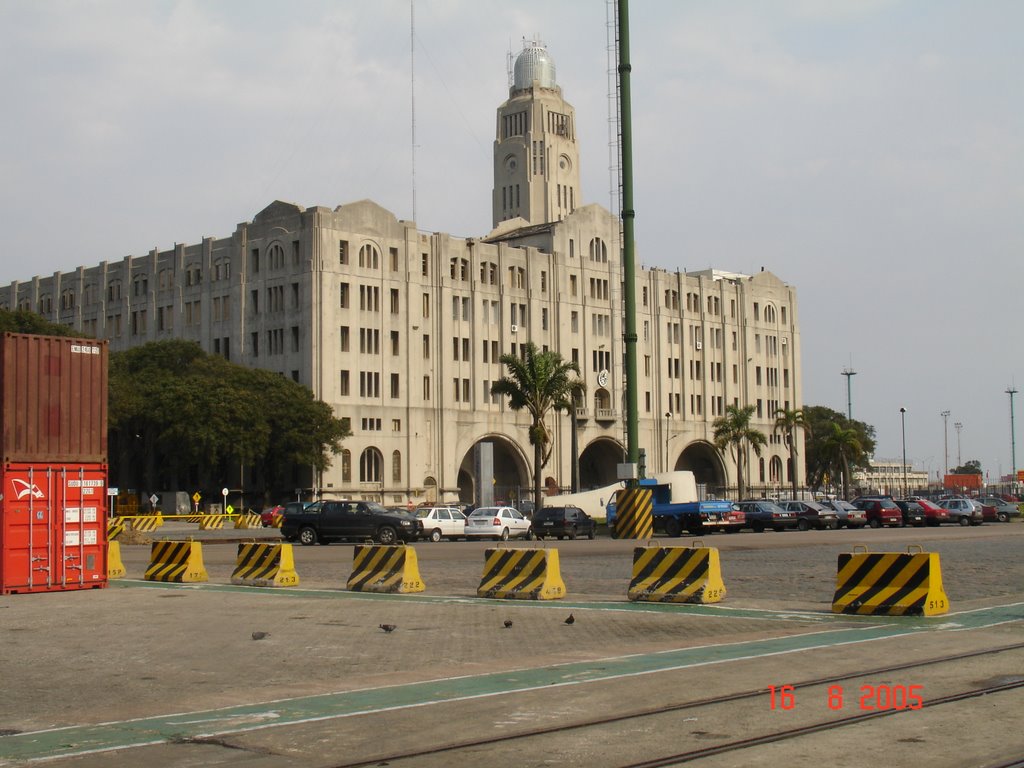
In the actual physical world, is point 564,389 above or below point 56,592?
above

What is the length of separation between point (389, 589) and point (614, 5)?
1099 inches

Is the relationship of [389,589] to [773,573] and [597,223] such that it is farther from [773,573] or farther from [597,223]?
[597,223]

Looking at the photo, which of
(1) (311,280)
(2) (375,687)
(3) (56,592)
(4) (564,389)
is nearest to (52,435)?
(3) (56,592)

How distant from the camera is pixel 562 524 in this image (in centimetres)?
5031

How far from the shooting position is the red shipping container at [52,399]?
69.6ft

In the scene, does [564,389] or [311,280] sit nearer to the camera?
[564,389]

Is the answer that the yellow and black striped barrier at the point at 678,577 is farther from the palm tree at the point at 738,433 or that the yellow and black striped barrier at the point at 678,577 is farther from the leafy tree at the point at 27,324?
the palm tree at the point at 738,433

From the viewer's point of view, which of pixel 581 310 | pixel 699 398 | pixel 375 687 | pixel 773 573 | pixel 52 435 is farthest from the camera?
pixel 699 398

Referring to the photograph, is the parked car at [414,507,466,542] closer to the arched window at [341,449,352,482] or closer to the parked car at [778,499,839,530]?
the parked car at [778,499,839,530]

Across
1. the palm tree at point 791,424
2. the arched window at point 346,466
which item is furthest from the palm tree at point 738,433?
the arched window at point 346,466

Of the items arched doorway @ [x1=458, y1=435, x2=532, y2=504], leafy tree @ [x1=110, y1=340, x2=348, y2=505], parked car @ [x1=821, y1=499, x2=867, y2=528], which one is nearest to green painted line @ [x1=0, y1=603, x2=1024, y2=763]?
parked car @ [x1=821, y1=499, x2=867, y2=528]

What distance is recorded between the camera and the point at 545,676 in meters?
12.0

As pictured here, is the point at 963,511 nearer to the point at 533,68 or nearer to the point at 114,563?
the point at 114,563

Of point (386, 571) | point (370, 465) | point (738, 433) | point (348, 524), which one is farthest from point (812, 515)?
point (738, 433)
